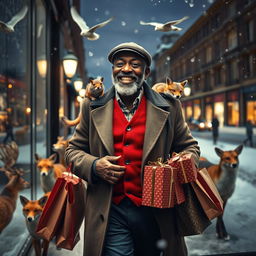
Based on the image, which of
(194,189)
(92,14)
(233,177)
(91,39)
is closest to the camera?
(194,189)

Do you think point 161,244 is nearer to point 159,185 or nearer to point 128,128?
point 159,185

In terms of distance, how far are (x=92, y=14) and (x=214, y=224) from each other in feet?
12.7

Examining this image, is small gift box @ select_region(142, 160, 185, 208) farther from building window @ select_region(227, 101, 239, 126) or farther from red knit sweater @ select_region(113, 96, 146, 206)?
building window @ select_region(227, 101, 239, 126)

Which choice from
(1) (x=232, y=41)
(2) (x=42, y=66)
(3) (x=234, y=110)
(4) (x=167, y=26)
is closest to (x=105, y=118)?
(4) (x=167, y=26)

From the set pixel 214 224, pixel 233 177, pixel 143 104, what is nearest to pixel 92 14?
pixel 143 104

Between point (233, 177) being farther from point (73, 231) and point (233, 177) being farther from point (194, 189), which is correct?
point (73, 231)

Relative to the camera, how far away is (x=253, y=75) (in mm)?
4172

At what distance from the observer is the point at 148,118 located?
6.35ft

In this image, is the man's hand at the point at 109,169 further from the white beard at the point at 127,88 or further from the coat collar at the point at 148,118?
the white beard at the point at 127,88

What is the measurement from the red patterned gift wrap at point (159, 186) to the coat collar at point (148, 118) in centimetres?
17

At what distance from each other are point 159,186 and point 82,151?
2.13 feet

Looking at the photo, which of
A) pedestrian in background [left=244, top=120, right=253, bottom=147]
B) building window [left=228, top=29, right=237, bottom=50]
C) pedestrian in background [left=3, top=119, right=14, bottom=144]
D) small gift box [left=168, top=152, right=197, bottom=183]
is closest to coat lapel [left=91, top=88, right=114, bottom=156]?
small gift box [left=168, top=152, right=197, bottom=183]

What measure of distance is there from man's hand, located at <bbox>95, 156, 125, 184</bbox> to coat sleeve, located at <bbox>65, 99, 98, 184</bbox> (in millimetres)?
92

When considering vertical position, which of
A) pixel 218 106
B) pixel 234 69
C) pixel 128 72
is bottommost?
pixel 128 72
